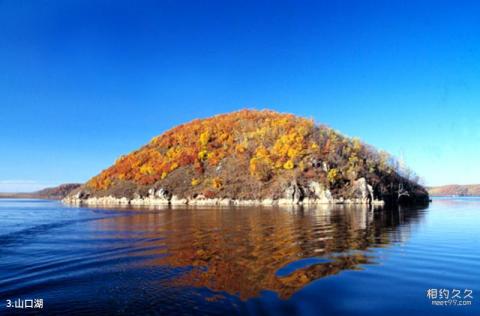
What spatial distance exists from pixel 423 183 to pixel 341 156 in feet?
175

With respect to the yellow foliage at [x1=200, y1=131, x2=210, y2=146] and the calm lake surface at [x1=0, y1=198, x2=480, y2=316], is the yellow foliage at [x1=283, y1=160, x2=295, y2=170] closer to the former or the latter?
the yellow foliage at [x1=200, y1=131, x2=210, y2=146]

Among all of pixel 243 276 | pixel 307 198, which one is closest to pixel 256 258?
pixel 243 276

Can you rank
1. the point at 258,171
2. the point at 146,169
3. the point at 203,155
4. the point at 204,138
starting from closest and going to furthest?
the point at 258,171 < the point at 203,155 < the point at 146,169 < the point at 204,138

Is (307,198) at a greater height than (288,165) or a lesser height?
lesser

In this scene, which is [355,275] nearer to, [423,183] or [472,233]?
[472,233]

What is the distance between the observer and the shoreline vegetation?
108125 millimetres

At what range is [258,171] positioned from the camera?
414ft

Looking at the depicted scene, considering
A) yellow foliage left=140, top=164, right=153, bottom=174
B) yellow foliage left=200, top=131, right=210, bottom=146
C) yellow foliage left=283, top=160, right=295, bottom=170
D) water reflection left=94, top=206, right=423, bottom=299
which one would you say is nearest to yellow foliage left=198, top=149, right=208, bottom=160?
yellow foliage left=200, top=131, right=210, bottom=146

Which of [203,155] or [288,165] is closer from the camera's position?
[288,165]

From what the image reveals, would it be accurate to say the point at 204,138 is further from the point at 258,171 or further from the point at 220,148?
the point at 258,171

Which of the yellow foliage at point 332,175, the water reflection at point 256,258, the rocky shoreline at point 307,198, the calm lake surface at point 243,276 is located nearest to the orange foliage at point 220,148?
the yellow foliage at point 332,175

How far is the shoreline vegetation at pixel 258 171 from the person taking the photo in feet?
355

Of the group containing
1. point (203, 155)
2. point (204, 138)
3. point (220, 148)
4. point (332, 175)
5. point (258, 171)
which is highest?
point (204, 138)

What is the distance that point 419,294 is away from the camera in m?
10.8
